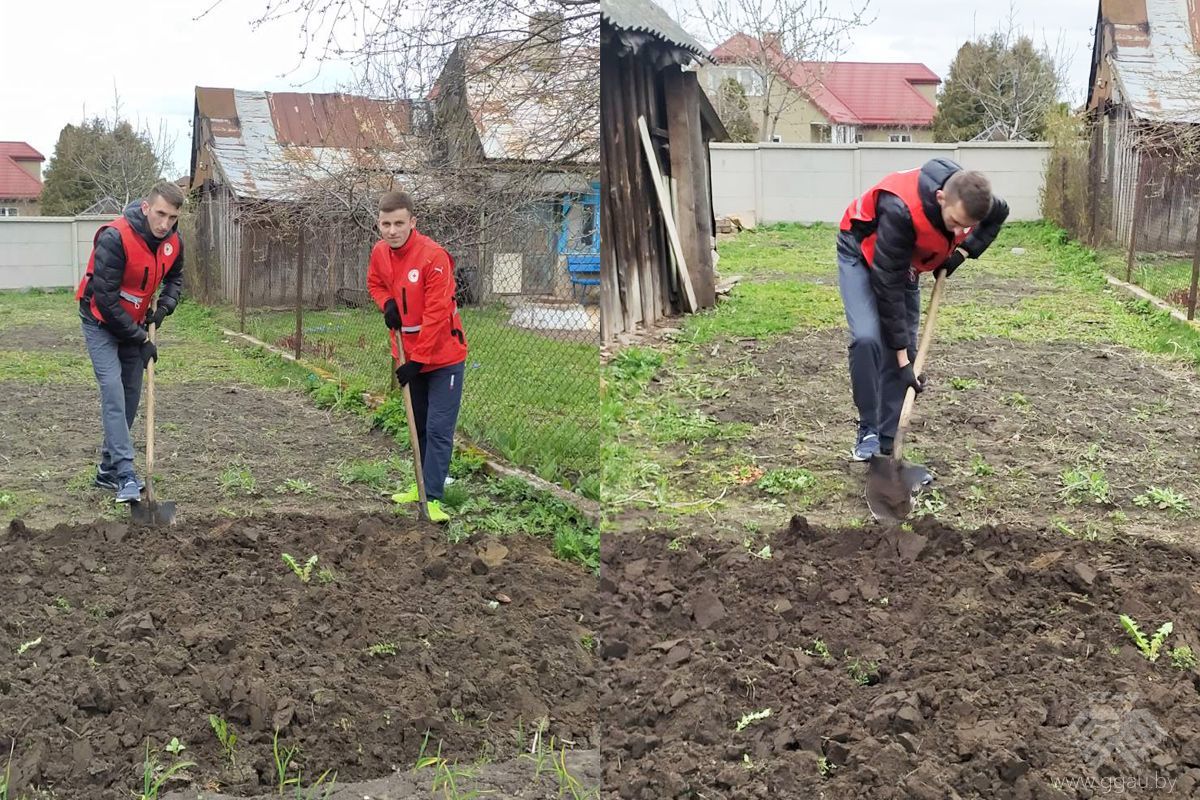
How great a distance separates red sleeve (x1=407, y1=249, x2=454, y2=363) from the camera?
4625 millimetres

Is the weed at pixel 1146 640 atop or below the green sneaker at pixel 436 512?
atop

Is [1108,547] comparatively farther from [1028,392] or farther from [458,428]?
[458,428]

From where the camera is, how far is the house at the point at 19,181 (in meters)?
22.5

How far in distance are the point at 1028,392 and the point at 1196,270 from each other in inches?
128

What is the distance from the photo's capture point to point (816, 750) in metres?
2.50

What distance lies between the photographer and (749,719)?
2623mm

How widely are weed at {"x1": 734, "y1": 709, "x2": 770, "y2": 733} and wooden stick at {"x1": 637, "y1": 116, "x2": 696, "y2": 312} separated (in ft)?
22.1

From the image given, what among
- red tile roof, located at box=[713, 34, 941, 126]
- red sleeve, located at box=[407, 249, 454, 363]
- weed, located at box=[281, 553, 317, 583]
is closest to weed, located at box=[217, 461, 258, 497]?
red sleeve, located at box=[407, 249, 454, 363]

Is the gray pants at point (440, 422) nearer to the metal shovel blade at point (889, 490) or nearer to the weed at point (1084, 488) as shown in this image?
the metal shovel blade at point (889, 490)

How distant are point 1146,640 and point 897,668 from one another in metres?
0.72

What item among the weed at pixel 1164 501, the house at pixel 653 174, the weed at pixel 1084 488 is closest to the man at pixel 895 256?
the weed at pixel 1084 488

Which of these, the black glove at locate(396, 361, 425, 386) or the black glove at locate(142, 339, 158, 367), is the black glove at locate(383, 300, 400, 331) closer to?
the black glove at locate(396, 361, 425, 386)

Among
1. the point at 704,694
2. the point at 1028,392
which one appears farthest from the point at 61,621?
the point at 1028,392

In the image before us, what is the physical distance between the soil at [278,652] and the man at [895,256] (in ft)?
5.10
